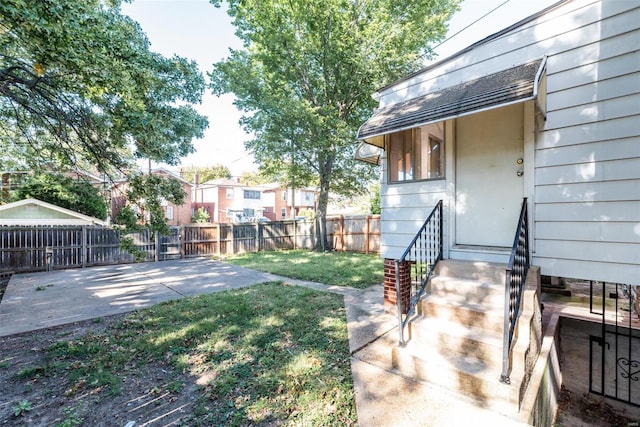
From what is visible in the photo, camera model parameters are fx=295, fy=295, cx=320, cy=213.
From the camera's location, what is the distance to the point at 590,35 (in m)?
3.25

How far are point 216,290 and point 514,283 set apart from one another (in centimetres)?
612

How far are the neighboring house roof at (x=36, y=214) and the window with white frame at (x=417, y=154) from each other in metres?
12.4

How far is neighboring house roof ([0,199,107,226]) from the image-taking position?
1212cm

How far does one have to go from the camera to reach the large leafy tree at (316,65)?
12555 millimetres

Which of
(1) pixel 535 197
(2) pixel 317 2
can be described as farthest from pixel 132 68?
(2) pixel 317 2

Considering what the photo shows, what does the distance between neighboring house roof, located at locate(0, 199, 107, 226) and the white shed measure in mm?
13038

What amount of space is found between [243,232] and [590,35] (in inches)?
533

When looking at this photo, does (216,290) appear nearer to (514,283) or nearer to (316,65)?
(514,283)

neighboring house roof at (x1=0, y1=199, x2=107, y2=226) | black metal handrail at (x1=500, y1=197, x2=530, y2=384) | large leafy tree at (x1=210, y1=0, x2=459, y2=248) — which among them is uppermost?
large leafy tree at (x1=210, y1=0, x2=459, y2=248)

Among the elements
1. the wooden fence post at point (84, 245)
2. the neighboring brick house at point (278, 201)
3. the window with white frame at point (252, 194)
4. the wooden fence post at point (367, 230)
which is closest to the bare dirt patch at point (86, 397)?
the wooden fence post at point (84, 245)

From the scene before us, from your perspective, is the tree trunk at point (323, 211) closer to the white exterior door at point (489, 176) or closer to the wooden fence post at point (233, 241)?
the wooden fence post at point (233, 241)

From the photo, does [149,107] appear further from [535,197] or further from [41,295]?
[535,197]

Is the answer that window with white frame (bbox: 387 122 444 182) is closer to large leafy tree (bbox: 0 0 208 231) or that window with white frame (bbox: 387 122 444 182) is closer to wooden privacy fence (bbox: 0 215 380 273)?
large leafy tree (bbox: 0 0 208 231)

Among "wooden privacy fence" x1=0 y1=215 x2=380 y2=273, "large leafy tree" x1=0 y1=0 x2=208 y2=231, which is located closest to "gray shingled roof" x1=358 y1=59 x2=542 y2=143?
"large leafy tree" x1=0 y1=0 x2=208 y2=231
